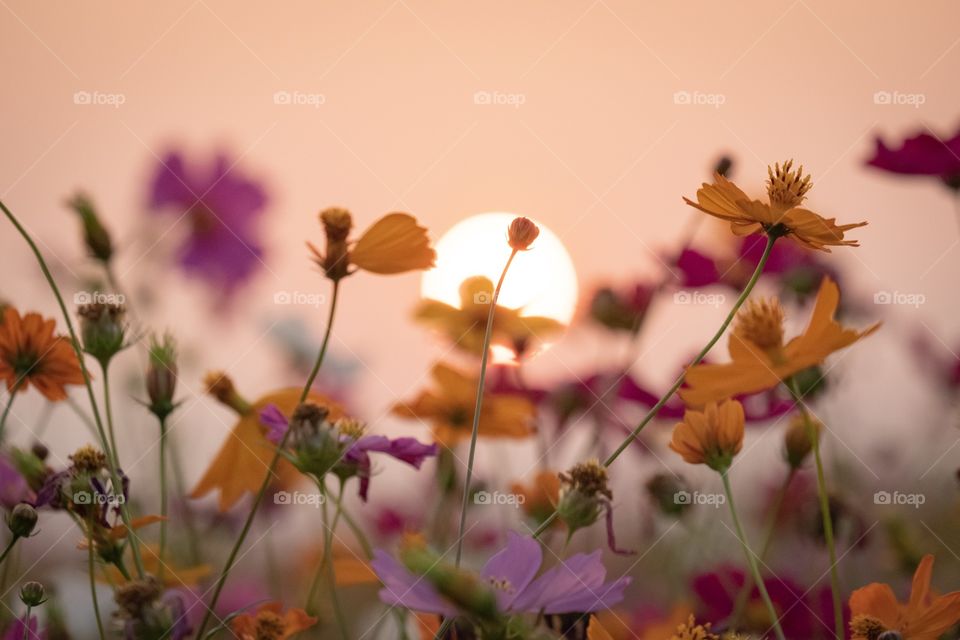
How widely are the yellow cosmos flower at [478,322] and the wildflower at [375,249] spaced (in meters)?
0.20

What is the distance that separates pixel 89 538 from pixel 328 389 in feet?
1.42

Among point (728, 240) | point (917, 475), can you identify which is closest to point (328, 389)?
point (728, 240)

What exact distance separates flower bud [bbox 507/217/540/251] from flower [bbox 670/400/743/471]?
134mm

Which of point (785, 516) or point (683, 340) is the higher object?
point (683, 340)

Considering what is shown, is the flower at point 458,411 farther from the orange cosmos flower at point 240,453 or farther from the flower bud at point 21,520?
the flower bud at point 21,520

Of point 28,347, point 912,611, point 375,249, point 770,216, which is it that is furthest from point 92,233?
point 912,611

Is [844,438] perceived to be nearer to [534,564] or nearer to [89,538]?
[534,564]

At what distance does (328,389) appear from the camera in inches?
35.1

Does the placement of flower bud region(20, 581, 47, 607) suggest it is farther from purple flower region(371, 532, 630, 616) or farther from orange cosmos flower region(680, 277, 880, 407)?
orange cosmos flower region(680, 277, 880, 407)

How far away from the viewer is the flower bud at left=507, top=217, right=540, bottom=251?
0.55 m

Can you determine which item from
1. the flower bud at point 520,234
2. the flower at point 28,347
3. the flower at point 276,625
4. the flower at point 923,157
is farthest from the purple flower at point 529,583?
the flower at point 923,157

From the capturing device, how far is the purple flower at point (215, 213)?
90cm

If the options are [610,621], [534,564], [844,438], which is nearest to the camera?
[534,564]

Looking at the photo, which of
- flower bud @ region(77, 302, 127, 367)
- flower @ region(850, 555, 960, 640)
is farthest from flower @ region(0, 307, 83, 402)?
flower @ region(850, 555, 960, 640)
